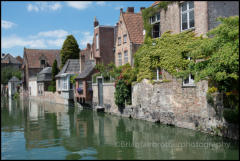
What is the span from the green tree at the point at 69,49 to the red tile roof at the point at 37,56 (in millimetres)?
13628

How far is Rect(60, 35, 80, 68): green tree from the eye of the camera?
48.7m

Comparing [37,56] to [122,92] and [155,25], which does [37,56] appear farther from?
[155,25]

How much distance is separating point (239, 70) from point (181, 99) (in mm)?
5852

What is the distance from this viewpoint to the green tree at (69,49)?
48656 mm

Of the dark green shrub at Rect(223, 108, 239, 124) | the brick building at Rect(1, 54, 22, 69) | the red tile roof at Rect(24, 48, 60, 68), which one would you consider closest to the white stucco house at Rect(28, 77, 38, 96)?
the red tile roof at Rect(24, 48, 60, 68)

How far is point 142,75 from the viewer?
67.6 feet

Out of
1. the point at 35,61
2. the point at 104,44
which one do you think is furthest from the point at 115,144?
the point at 35,61

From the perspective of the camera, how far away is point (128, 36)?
27.7m

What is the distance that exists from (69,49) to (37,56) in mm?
16426

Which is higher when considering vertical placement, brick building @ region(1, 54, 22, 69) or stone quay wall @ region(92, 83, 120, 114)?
brick building @ region(1, 54, 22, 69)

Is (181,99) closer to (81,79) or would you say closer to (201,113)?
(201,113)

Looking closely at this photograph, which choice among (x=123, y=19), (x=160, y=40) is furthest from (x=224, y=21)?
(x=123, y=19)

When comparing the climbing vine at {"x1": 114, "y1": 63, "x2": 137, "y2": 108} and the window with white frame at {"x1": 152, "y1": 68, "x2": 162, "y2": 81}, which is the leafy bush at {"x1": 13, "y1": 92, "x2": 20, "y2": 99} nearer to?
the climbing vine at {"x1": 114, "y1": 63, "x2": 137, "y2": 108}

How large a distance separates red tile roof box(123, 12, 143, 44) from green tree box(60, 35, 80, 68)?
2197cm
